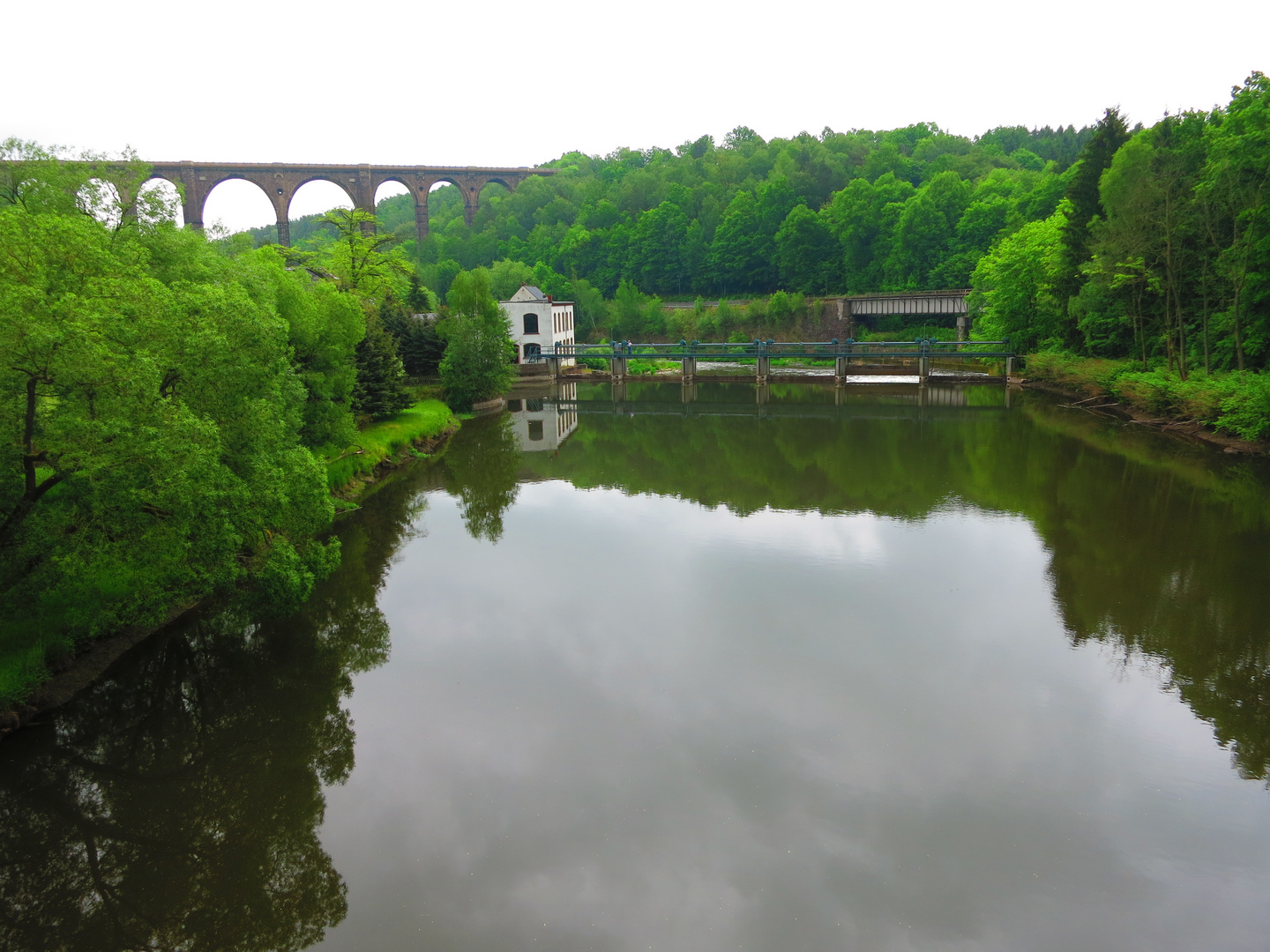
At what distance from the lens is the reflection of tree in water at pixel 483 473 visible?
19.1 metres

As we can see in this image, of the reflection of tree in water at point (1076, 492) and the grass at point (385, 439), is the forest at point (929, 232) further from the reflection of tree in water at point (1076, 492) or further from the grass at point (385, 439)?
the grass at point (385, 439)

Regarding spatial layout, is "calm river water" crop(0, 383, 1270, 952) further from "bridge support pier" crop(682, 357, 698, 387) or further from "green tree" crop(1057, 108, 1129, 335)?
"bridge support pier" crop(682, 357, 698, 387)

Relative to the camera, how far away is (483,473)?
24.4 meters

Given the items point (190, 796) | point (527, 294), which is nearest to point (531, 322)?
point (527, 294)

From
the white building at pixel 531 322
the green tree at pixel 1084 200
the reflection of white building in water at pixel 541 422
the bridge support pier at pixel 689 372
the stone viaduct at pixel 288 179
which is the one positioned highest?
the stone viaduct at pixel 288 179

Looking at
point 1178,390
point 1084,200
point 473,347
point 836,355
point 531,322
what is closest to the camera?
point 1178,390

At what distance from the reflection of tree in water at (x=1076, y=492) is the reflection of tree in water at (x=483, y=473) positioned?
1.43 metres

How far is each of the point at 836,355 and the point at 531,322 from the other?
18092 mm

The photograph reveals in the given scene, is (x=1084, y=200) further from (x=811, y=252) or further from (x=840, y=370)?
(x=811, y=252)

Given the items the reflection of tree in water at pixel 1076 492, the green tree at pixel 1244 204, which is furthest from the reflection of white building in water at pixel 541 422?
the green tree at pixel 1244 204

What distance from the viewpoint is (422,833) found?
8039 mm

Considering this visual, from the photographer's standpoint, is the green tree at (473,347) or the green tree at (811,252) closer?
the green tree at (473,347)

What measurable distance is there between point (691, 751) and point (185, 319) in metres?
8.26

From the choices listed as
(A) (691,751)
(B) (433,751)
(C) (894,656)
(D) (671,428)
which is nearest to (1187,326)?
(D) (671,428)
